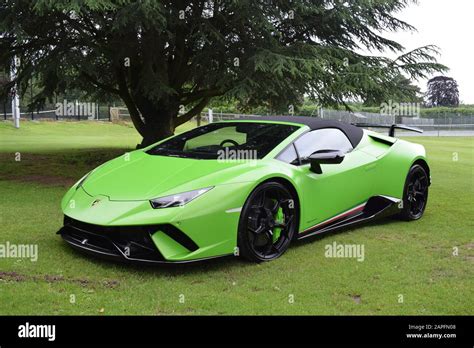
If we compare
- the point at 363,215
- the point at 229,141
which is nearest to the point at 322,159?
the point at 229,141

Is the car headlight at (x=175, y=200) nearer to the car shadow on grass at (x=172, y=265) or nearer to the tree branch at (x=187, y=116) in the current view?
the car shadow on grass at (x=172, y=265)

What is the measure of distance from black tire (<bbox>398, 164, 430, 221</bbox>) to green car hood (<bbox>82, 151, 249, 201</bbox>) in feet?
9.52

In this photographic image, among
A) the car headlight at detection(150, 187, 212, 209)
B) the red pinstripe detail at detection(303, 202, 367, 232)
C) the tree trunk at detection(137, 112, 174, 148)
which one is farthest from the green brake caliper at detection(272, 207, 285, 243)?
the tree trunk at detection(137, 112, 174, 148)

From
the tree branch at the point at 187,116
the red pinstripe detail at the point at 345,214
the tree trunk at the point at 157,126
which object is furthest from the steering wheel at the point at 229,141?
the tree branch at the point at 187,116

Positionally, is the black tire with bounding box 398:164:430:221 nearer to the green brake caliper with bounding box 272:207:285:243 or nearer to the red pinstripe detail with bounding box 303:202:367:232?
the red pinstripe detail with bounding box 303:202:367:232

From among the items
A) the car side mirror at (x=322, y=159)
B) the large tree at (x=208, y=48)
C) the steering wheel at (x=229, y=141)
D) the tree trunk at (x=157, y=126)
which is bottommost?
the car side mirror at (x=322, y=159)

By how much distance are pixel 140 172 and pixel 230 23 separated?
24.7ft

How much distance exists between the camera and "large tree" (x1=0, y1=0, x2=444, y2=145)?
9922 mm

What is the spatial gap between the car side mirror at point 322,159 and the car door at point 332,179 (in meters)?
0.05

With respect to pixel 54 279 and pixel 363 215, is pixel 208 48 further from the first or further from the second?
pixel 54 279

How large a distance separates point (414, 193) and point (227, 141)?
2894mm

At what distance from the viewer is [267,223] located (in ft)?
16.2

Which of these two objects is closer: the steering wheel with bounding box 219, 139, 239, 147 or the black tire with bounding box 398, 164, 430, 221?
the steering wheel with bounding box 219, 139, 239, 147

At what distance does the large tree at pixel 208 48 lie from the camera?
9.92 m
